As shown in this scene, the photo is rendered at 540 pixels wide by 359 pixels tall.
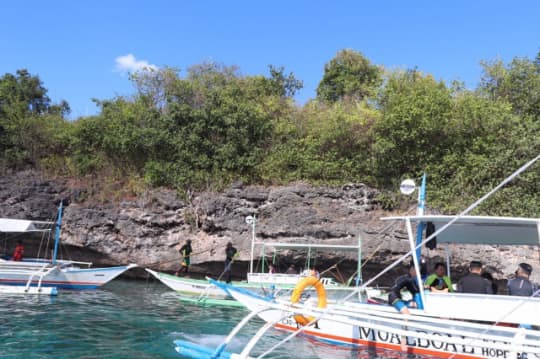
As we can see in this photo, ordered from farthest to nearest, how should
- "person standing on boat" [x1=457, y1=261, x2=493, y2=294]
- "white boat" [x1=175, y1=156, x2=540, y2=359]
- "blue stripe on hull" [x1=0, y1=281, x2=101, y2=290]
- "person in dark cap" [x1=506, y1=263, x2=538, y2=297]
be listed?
"blue stripe on hull" [x1=0, y1=281, x2=101, y2=290]
"person standing on boat" [x1=457, y1=261, x2=493, y2=294]
"person in dark cap" [x1=506, y1=263, x2=538, y2=297]
"white boat" [x1=175, y1=156, x2=540, y2=359]

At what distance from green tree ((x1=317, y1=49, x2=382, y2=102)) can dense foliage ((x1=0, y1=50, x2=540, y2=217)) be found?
3841 mm

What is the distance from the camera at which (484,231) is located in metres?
11.2

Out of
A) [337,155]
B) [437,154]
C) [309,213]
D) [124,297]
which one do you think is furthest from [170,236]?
[437,154]

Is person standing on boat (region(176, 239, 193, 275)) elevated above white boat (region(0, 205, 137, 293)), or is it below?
above

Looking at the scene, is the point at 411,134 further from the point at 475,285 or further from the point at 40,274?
the point at 40,274

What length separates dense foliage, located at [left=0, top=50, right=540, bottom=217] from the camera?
72.1ft

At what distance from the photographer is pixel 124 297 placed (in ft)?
55.7

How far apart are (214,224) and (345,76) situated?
1633cm

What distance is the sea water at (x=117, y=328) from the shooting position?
9047mm

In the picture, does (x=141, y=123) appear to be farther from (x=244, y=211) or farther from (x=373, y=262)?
(x=373, y=262)

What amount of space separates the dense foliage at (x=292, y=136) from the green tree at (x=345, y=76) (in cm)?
384

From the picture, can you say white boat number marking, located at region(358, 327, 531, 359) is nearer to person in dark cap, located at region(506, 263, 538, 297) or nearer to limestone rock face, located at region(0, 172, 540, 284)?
Answer: person in dark cap, located at region(506, 263, 538, 297)

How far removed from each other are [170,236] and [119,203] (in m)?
3.38

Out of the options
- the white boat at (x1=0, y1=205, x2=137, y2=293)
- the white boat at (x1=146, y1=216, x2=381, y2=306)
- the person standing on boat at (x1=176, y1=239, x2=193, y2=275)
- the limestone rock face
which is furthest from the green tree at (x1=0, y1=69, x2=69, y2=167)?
the white boat at (x1=146, y1=216, x2=381, y2=306)
